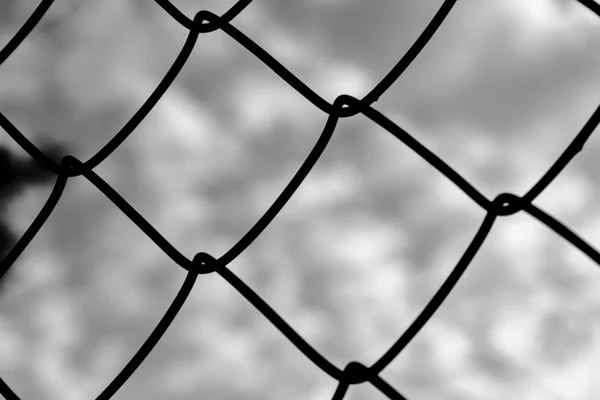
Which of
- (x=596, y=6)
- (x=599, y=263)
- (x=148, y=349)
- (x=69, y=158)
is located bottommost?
(x=148, y=349)

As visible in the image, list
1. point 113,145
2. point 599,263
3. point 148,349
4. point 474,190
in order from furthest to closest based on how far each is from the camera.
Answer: point 113,145 → point 148,349 → point 474,190 → point 599,263

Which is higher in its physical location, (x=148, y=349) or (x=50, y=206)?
(x=50, y=206)

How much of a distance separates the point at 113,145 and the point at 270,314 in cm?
41

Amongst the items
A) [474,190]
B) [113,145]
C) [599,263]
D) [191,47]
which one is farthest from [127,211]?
[599,263]

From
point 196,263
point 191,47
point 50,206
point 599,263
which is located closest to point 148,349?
point 196,263

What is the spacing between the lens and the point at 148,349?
3.44 ft

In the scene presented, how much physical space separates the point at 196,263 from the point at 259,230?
0.33 ft

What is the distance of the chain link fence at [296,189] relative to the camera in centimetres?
82

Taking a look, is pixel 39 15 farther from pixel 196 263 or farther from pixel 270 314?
pixel 270 314

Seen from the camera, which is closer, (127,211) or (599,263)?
(599,263)

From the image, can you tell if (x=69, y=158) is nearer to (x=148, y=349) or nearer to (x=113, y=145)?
(x=113, y=145)

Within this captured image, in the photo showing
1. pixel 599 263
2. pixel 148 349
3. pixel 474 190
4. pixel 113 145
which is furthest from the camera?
pixel 113 145

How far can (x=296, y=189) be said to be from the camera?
3.33 ft

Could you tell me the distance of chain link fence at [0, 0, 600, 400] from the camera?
0.82m
